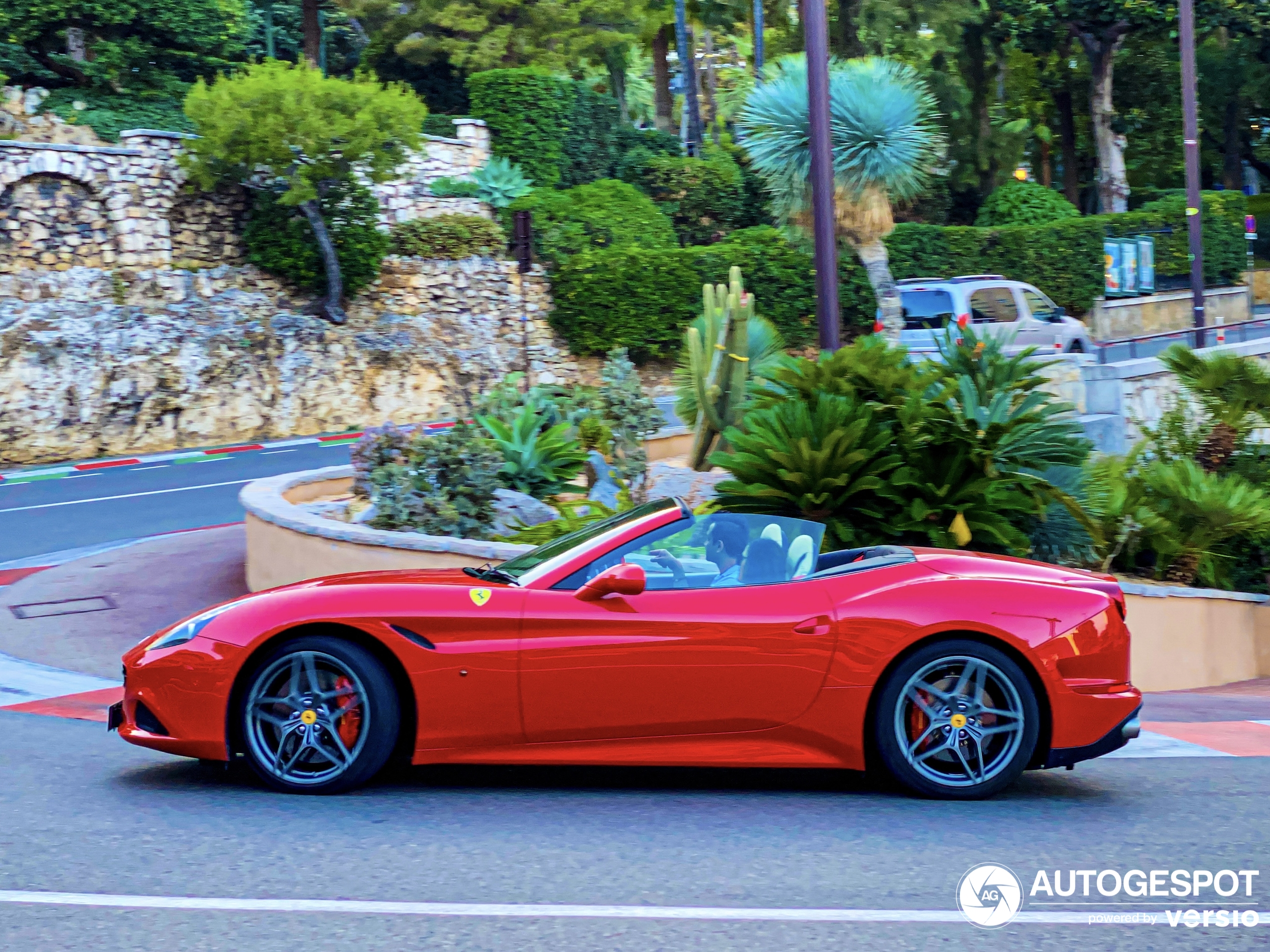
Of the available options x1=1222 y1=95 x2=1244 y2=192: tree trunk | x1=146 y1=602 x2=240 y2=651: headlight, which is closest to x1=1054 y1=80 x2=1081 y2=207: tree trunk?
x1=1222 y1=95 x2=1244 y2=192: tree trunk

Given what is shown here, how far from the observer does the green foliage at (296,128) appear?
26688 mm

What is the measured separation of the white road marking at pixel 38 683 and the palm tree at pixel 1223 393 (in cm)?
1143

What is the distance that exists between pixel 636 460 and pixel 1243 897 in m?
9.10

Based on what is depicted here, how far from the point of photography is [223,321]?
27.5 m

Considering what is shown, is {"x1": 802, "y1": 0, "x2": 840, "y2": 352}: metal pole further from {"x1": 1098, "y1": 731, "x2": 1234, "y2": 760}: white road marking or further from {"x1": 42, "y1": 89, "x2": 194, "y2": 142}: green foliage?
{"x1": 42, "y1": 89, "x2": 194, "y2": 142}: green foliage

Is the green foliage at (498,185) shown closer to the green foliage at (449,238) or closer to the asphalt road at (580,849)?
the green foliage at (449,238)

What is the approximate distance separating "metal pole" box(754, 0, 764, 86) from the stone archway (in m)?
21.9

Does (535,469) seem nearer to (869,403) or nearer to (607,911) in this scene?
(869,403)

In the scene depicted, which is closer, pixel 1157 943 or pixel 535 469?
pixel 1157 943

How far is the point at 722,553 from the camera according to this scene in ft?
18.9

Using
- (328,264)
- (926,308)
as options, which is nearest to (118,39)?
(328,264)

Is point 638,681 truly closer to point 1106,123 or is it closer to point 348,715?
point 348,715

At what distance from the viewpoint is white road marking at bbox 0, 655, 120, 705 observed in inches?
320

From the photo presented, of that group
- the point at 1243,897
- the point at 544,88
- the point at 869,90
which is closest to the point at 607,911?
the point at 1243,897
